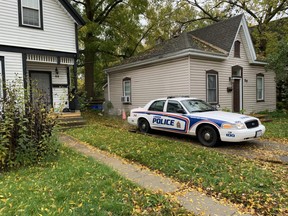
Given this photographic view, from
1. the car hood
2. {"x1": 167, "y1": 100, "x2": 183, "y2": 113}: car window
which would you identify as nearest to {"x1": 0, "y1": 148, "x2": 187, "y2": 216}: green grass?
the car hood

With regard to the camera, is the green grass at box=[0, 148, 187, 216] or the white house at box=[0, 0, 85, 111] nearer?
the green grass at box=[0, 148, 187, 216]

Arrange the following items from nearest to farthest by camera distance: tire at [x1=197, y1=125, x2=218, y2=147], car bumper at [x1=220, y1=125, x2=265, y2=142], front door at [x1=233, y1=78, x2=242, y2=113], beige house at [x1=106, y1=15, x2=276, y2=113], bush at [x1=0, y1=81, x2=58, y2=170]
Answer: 1. bush at [x1=0, y1=81, x2=58, y2=170]
2. car bumper at [x1=220, y1=125, x2=265, y2=142]
3. tire at [x1=197, y1=125, x2=218, y2=147]
4. beige house at [x1=106, y1=15, x2=276, y2=113]
5. front door at [x1=233, y1=78, x2=242, y2=113]

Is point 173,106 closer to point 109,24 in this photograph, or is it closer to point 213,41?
point 213,41

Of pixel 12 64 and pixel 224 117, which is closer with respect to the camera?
pixel 224 117

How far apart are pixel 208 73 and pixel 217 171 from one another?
8.19 metres

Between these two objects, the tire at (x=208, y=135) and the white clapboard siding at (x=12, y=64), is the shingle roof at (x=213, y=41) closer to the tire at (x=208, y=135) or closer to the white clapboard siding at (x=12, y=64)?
the tire at (x=208, y=135)

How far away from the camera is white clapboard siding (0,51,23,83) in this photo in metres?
9.88

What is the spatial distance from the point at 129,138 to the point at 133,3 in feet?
43.0

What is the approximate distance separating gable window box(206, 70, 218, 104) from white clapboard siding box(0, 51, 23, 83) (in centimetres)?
905

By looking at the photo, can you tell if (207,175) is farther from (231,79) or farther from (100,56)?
(100,56)

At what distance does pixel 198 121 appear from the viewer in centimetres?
711

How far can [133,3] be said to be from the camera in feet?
56.9

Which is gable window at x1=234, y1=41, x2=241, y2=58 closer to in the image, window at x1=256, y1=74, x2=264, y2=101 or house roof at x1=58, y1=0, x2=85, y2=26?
window at x1=256, y1=74, x2=264, y2=101

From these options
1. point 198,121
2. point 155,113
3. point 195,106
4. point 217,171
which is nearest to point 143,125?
point 155,113
